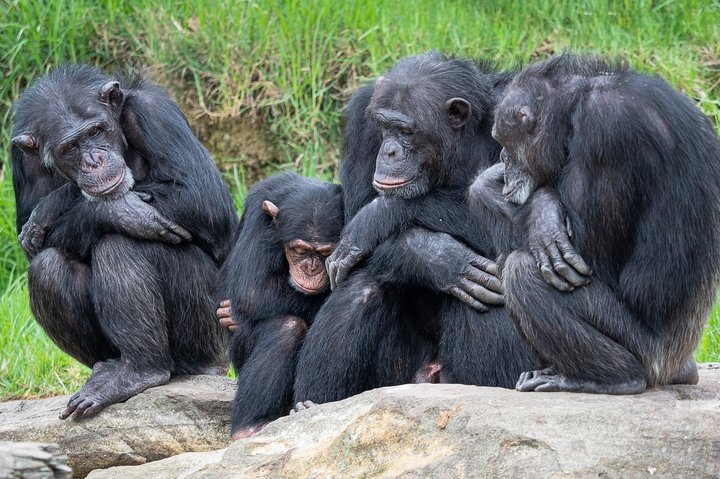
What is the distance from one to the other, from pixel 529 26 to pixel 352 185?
4.77 metres

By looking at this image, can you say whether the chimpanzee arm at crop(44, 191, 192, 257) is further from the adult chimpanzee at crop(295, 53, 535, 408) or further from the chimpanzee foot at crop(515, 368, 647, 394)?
the chimpanzee foot at crop(515, 368, 647, 394)

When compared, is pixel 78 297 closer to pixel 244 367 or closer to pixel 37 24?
pixel 244 367

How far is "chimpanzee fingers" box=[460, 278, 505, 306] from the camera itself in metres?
5.00

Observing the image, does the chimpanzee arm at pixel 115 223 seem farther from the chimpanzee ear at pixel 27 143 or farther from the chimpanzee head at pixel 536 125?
the chimpanzee head at pixel 536 125

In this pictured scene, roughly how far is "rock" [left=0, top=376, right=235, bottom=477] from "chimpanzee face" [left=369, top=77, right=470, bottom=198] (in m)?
1.50

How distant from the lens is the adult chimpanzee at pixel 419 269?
506cm

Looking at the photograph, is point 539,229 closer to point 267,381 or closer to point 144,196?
point 267,381

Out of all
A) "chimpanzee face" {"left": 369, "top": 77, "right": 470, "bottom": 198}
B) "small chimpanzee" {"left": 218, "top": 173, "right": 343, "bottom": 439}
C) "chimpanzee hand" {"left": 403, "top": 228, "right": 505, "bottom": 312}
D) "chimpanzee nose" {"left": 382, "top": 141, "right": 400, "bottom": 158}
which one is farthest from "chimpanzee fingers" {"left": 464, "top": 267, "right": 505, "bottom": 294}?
"small chimpanzee" {"left": 218, "top": 173, "right": 343, "bottom": 439}

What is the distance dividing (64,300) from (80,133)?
88 cm

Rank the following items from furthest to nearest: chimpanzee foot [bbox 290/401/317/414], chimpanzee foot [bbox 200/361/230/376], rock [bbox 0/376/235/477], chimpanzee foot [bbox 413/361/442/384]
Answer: chimpanzee foot [bbox 200/361/230/376] → rock [bbox 0/376/235/477] → chimpanzee foot [bbox 413/361/442/384] → chimpanzee foot [bbox 290/401/317/414]

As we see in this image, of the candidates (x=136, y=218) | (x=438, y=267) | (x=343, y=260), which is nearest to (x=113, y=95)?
(x=136, y=218)

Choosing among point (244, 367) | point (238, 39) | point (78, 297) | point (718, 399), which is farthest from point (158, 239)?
point (238, 39)

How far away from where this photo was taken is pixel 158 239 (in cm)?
606

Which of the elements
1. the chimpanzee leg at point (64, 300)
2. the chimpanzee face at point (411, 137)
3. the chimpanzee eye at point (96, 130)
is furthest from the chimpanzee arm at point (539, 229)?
the chimpanzee leg at point (64, 300)
